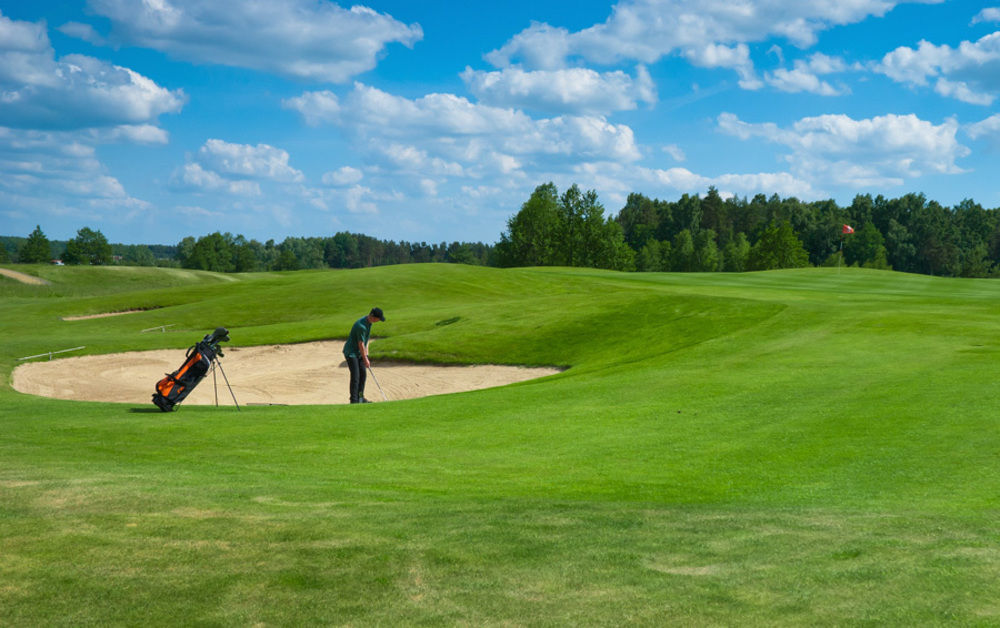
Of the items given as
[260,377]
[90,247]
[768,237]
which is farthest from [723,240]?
[260,377]

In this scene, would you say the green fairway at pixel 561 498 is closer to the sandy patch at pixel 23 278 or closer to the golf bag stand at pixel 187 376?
the golf bag stand at pixel 187 376

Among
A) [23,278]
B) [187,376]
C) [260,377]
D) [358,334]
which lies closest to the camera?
[187,376]

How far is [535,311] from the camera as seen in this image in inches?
1422

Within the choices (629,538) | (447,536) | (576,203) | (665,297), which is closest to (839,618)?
(629,538)

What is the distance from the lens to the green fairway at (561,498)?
17.3 feet

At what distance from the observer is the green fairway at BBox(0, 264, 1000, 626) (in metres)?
5.29

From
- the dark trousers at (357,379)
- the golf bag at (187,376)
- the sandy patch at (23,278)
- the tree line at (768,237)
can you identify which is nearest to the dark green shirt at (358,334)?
the dark trousers at (357,379)

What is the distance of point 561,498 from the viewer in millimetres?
9055

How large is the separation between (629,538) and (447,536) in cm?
169

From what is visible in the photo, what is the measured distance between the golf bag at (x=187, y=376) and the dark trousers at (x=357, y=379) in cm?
501

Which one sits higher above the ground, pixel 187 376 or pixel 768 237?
pixel 768 237

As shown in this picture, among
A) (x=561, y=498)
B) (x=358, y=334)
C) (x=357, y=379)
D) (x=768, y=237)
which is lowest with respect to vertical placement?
(x=357, y=379)

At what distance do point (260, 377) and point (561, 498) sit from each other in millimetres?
21438

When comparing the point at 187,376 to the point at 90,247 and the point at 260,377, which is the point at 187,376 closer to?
the point at 260,377
